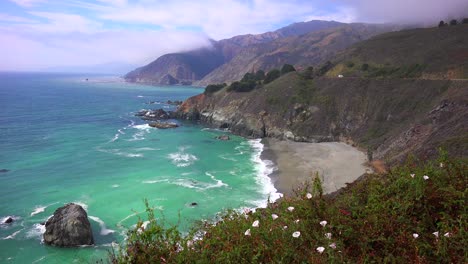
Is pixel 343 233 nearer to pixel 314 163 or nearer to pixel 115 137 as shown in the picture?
pixel 314 163

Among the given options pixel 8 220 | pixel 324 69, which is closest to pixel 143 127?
pixel 324 69

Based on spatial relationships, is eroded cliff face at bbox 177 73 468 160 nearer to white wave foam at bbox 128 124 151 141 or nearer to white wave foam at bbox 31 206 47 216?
white wave foam at bbox 128 124 151 141

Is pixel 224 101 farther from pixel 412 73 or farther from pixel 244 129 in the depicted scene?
pixel 412 73

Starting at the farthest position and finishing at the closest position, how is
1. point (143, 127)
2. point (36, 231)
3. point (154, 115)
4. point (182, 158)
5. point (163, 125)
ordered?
point (154, 115), point (163, 125), point (143, 127), point (182, 158), point (36, 231)

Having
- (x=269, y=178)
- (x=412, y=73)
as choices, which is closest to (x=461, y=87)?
(x=412, y=73)

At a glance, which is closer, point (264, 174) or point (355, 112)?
point (264, 174)

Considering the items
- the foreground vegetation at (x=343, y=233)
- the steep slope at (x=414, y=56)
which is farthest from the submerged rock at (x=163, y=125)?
the foreground vegetation at (x=343, y=233)
